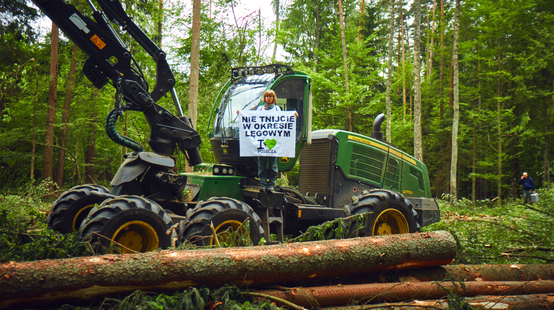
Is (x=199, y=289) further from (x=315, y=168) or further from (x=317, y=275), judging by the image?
(x=315, y=168)

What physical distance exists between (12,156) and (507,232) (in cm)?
1734

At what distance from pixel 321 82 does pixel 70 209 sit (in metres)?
15.5

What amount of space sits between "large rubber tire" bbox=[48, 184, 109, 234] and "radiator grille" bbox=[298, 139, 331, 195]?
370cm

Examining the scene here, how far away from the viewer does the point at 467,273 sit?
488 cm

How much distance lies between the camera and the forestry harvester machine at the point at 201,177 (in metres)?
4.93

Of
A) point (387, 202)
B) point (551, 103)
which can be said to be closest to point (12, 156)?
point (387, 202)

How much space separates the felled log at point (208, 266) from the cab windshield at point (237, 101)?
9.26 feet

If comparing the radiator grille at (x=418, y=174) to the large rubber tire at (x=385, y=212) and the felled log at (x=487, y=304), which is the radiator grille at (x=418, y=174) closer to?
the large rubber tire at (x=385, y=212)

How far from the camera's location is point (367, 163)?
7.66m

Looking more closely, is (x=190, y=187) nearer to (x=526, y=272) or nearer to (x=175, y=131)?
(x=175, y=131)

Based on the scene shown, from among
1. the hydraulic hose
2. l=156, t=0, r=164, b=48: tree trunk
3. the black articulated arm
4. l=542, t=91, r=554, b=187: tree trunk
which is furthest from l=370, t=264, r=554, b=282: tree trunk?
l=542, t=91, r=554, b=187: tree trunk

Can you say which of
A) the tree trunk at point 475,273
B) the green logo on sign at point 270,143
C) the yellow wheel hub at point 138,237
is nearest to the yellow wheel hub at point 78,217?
the yellow wheel hub at point 138,237

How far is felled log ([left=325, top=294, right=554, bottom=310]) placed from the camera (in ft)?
12.8

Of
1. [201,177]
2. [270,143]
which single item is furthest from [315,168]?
[201,177]
